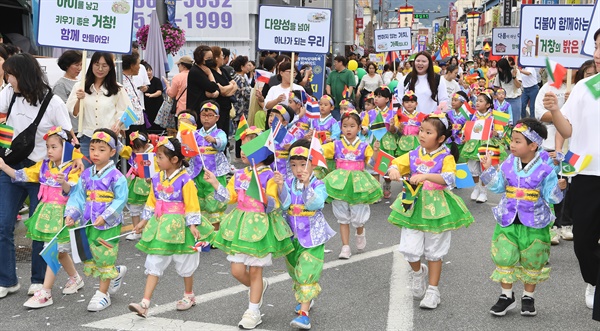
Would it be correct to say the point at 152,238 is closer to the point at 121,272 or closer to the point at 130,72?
the point at 121,272

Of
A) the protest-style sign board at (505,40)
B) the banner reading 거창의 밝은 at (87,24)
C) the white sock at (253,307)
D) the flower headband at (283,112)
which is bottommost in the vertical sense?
the white sock at (253,307)

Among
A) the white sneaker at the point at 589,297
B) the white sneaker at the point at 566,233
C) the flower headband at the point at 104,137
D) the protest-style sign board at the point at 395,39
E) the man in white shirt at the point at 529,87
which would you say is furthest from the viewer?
the protest-style sign board at the point at 395,39

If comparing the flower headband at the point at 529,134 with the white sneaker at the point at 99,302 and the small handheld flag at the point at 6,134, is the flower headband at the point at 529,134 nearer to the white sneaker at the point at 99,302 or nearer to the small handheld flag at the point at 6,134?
the white sneaker at the point at 99,302

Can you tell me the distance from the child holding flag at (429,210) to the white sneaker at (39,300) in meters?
2.87

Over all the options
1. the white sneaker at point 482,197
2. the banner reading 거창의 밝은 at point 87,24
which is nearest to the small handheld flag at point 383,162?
the banner reading 거창의 밝은 at point 87,24

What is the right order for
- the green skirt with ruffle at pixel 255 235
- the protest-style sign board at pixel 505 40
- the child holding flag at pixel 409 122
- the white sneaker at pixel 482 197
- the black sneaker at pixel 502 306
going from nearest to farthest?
1. the green skirt with ruffle at pixel 255 235
2. the black sneaker at pixel 502 306
3. the child holding flag at pixel 409 122
4. the white sneaker at pixel 482 197
5. the protest-style sign board at pixel 505 40

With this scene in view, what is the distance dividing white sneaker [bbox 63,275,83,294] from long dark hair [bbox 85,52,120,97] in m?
1.93

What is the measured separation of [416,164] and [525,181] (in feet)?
3.07

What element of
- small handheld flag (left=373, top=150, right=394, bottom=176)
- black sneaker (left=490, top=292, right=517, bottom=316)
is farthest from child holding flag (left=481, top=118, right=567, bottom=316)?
small handheld flag (left=373, top=150, right=394, bottom=176)

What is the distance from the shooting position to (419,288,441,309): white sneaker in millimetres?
6504

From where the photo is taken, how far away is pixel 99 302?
6.53m

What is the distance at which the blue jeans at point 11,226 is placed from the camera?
688 cm

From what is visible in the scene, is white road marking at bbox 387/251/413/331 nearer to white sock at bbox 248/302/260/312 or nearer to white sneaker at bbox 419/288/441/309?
white sneaker at bbox 419/288/441/309

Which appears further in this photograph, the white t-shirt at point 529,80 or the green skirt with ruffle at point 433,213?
the white t-shirt at point 529,80
